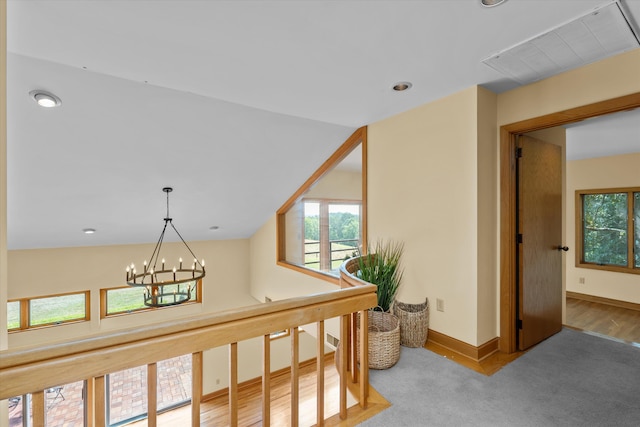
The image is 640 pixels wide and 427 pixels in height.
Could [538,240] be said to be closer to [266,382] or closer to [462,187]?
[462,187]

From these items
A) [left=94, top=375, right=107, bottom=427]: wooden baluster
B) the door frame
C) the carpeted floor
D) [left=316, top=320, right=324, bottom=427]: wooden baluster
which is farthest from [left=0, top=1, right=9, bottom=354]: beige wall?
the door frame

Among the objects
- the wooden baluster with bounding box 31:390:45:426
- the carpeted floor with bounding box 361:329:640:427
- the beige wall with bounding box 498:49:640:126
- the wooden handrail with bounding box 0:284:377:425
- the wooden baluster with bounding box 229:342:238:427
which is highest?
the beige wall with bounding box 498:49:640:126

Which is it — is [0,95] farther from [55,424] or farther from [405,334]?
[55,424]

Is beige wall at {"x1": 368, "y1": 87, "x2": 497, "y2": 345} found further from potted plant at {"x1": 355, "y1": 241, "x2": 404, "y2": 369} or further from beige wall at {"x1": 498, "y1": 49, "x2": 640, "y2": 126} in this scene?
potted plant at {"x1": 355, "y1": 241, "x2": 404, "y2": 369}

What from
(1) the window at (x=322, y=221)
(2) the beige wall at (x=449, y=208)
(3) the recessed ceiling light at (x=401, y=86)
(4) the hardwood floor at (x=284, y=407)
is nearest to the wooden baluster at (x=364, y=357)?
(4) the hardwood floor at (x=284, y=407)

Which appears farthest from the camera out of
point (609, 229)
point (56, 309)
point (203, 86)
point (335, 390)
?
point (56, 309)

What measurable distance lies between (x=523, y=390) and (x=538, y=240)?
1.36 metres

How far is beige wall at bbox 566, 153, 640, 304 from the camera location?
4.46m

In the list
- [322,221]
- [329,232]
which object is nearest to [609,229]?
[329,232]

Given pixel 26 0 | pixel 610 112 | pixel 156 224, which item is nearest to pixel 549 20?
pixel 610 112

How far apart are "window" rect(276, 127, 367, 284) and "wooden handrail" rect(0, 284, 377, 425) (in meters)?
3.08

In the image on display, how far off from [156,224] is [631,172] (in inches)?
286

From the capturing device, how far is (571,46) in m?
1.90

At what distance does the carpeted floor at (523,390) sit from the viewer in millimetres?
1795
